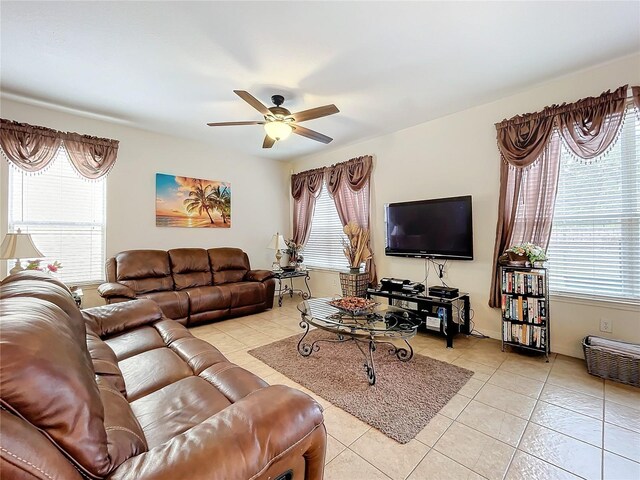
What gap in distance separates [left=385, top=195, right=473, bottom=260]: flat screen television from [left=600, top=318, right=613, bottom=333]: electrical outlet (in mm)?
1200

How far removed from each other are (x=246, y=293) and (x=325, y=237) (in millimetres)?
1733

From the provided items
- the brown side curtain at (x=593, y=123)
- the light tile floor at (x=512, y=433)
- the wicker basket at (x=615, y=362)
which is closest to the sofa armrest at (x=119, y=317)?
the light tile floor at (x=512, y=433)

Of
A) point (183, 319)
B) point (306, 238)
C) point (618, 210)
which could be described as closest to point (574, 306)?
point (618, 210)

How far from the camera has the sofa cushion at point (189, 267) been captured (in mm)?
3986

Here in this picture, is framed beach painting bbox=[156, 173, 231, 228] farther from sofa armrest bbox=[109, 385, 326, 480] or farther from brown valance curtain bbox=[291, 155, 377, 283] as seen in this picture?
sofa armrest bbox=[109, 385, 326, 480]

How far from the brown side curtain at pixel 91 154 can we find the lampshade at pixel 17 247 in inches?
44.2

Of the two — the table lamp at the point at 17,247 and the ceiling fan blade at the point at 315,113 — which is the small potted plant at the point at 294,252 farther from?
the table lamp at the point at 17,247

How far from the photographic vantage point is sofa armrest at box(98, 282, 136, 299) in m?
3.21

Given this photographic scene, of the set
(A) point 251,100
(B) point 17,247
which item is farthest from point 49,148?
(A) point 251,100

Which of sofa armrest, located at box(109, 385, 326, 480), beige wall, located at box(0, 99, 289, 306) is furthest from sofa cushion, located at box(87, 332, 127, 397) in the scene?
beige wall, located at box(0, 99, 289, 306)

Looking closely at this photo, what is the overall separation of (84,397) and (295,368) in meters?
1.94

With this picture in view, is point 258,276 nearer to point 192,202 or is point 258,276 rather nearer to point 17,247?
point 192,202

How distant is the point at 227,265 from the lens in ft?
14.7

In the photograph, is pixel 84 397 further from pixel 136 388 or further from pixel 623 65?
pixel 623 65
